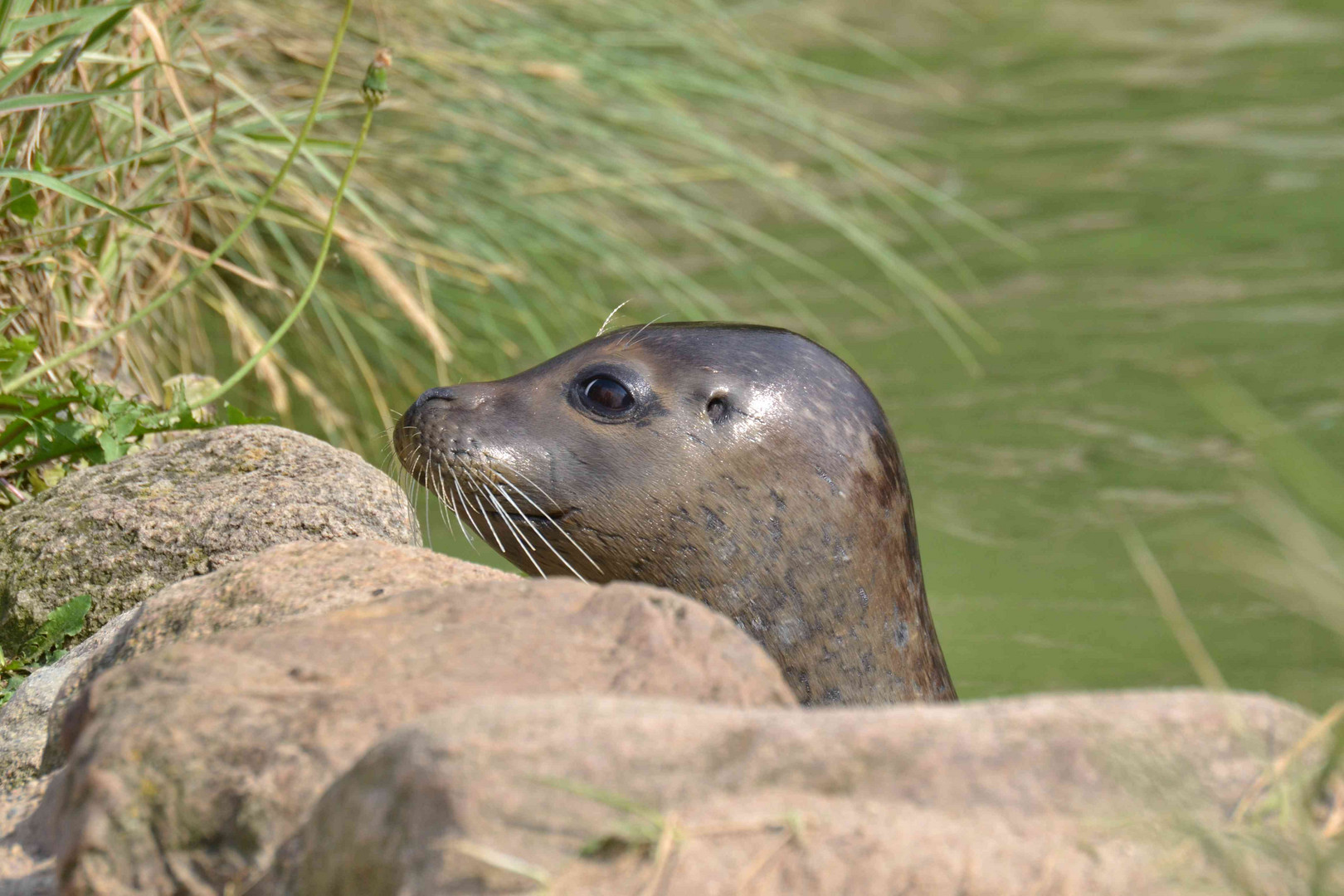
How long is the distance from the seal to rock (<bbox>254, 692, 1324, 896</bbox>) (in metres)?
1.43

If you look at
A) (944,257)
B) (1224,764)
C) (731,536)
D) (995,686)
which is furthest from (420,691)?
(944,257)

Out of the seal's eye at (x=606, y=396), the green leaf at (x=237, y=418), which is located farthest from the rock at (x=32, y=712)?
the seal's eye at (x=606, y=396)

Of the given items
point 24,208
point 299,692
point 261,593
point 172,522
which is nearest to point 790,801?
point 299,692

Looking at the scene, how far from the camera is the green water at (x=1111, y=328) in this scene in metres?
6.36

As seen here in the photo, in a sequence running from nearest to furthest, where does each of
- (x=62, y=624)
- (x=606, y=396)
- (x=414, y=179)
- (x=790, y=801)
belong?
(x=790, y=801), (x=62, y=624), (x=606, y=396), (x=414, y=179)

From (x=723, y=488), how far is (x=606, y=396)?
1.17 feet

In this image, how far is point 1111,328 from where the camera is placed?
9055mm

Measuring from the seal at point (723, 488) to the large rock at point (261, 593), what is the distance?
612 mm

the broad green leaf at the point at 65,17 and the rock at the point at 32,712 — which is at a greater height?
the broad green leaf at the point at 65,17

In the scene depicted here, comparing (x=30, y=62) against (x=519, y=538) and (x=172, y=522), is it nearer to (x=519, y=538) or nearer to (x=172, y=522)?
(x=172, y=522)

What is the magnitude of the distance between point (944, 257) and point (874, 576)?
6943 mm

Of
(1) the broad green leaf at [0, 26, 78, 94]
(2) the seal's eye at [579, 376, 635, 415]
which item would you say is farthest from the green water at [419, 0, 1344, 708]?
(1) the broad green leaf at [0, 26, 78, 94]

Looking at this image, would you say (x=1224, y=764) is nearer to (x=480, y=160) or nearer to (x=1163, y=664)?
(x=1163, y=664)

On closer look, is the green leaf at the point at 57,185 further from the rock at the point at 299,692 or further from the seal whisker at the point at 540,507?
the rock at the point at 299,692
